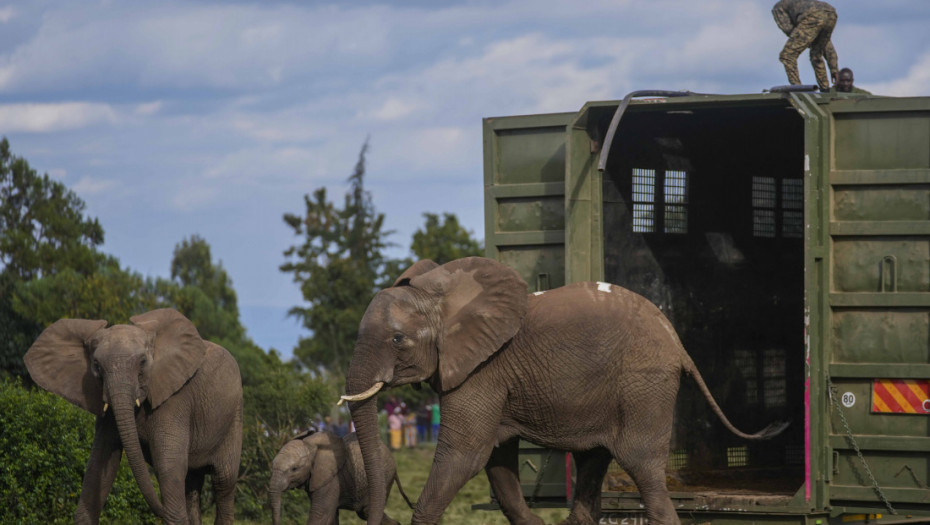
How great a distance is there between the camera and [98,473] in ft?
31.5

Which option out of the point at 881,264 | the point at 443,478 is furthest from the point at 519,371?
the point at 881,264

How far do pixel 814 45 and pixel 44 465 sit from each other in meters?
7.99

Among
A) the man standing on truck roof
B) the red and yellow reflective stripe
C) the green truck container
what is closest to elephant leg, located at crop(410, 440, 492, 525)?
the green truck container

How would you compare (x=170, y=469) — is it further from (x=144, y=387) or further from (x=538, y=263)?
(x=538, y=263)

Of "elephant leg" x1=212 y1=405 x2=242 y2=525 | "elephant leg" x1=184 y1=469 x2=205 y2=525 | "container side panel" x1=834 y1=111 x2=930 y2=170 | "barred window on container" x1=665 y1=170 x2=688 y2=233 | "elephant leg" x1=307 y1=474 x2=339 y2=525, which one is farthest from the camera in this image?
"barred window on container" x1=665 y1=170 x2=688 y2=233

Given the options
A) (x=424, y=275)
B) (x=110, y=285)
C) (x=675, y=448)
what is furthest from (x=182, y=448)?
(x=110, y=285)

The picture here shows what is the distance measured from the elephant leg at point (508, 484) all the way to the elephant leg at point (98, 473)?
2.74m

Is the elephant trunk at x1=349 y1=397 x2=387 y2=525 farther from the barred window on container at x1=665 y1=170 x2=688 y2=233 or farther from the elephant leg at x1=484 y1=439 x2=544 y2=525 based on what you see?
the barred window on container at x1=665 y1=170 x2=688 y2=233

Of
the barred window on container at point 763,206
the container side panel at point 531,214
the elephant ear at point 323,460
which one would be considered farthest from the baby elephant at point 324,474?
the barred window on container at point 763,206

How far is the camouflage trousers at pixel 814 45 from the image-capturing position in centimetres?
1154

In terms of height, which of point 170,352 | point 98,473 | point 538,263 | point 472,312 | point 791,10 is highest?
point 791,10

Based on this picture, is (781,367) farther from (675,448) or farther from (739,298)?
(675,448)

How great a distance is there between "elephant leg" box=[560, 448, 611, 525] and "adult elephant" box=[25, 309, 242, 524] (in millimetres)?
2750

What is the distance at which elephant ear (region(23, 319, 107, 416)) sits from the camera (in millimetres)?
9367
